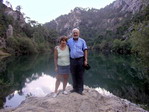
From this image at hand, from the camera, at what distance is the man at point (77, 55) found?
8.33 meters

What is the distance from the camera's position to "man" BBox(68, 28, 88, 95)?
27.3ft

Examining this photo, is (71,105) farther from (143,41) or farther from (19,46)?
(19,46)

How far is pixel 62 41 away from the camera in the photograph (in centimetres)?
829

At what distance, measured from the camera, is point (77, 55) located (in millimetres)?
8352

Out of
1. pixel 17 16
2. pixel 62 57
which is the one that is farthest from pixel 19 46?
pixel 62 57

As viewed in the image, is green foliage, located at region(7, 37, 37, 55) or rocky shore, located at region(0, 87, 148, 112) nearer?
rocky shore, located at region(0, 87, 148, 112)

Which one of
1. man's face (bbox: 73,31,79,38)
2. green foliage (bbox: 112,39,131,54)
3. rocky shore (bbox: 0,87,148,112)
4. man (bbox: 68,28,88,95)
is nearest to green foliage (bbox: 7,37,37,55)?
green foliage (bbox: 112,39,131,54)

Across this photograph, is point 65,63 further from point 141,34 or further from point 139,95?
point 141,34

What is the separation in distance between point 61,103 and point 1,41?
2640 inches

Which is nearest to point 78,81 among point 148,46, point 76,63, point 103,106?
point 76,63

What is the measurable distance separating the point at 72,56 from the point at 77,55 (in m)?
0.21

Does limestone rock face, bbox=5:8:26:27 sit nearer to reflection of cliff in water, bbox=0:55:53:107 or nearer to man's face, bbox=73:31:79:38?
reflection of cliff in water, bbox=0:55:53:107

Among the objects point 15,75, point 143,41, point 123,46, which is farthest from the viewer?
point 123,46

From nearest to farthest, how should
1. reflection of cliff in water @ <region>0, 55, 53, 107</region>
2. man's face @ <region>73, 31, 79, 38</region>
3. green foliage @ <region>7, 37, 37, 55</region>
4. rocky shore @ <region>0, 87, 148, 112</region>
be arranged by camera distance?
rocky shore @ <region>0, 87, 148, 112</region>, man's face @ <region>73, 31, 79, 38</region>, reflection of cliff in water @ <region>0, 55, 53, 107</region>, green foliage @ <region>7, 37, 37, 55</region>
